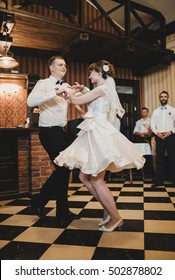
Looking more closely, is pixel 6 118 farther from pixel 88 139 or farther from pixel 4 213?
pixel 88 139

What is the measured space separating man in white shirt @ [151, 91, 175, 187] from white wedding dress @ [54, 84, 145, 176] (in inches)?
100

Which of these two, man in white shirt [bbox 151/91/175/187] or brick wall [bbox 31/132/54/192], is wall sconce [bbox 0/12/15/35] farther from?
man in white shirt [bbox 151/91/175/187]

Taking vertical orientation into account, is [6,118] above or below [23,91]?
below

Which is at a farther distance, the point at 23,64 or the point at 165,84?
the point at 165,84

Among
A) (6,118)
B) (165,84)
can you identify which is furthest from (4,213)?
(165,84)

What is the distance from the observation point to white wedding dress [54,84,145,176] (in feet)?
A: 6.26

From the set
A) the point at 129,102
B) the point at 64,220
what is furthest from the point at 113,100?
the point at 129,102

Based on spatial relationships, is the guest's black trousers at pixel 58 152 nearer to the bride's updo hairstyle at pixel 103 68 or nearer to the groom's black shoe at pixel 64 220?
the groom's black shoe at pixel 64 220

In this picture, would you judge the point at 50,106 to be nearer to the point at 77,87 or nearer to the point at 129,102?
the point at 77,87

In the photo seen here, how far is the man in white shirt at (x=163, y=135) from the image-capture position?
450 cm

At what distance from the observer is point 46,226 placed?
230 centimetres

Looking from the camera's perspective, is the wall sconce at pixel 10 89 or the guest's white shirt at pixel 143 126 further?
the guest's white shirt at pixel 143 126

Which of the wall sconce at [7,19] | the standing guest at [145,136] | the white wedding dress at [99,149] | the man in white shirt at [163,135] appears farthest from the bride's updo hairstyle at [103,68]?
the standing guest at [145,136]

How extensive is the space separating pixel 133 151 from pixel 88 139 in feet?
1.29
